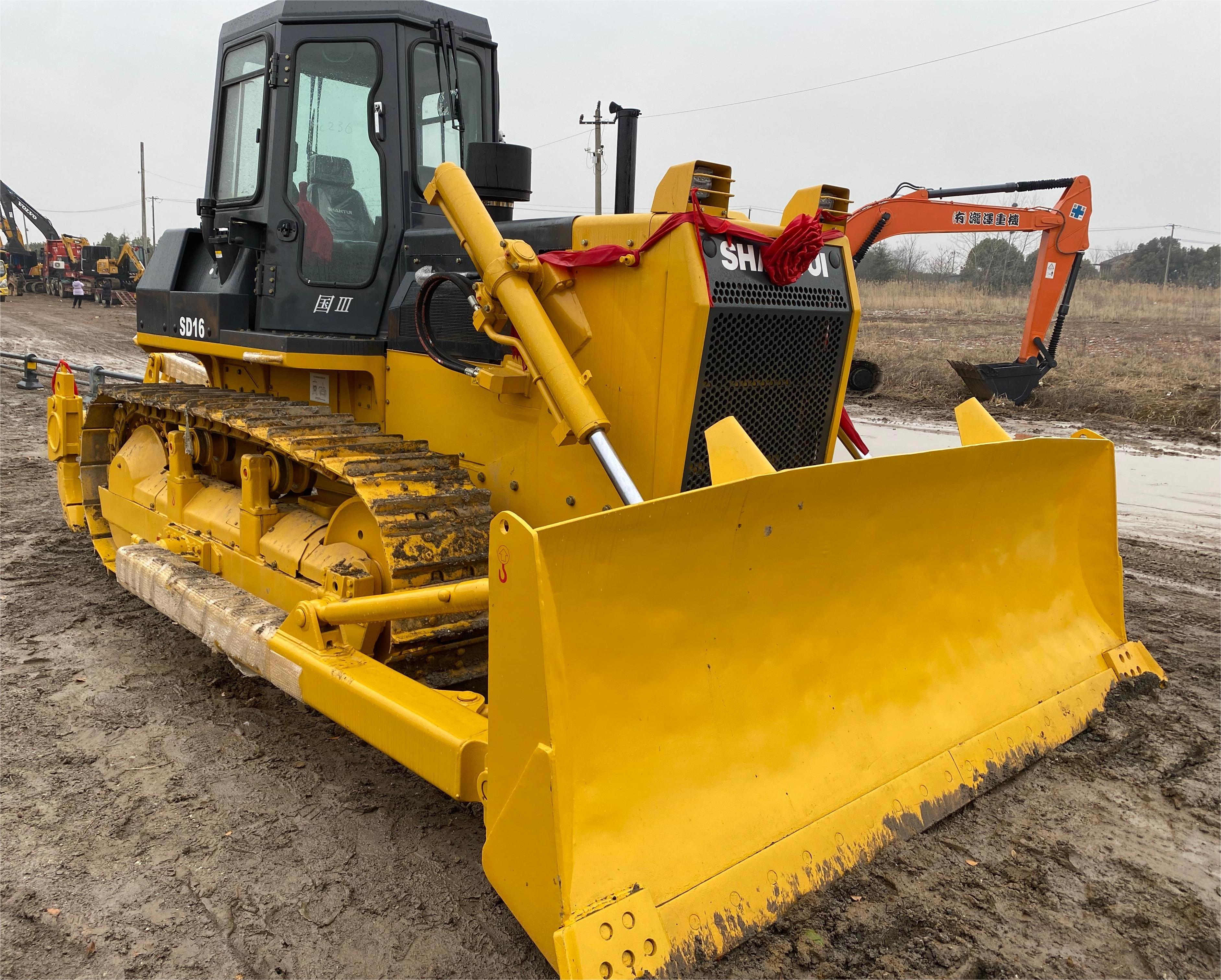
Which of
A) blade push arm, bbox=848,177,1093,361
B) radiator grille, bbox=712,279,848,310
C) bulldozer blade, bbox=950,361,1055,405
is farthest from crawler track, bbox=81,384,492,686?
bulldozer blade, bbox=950,361,1055,405

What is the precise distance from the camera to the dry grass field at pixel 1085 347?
43.6 ft

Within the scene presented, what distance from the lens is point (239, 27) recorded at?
15.4 feet

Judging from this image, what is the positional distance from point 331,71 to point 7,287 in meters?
36.4

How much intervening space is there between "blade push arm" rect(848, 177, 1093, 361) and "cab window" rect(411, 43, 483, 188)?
7.04 metres

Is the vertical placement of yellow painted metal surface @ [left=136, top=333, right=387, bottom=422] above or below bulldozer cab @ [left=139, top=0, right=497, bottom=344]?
below

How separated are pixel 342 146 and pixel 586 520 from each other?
9.49 feet

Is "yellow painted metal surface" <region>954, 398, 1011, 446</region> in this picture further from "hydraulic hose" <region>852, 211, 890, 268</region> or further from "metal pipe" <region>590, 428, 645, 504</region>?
A: "hydraulic hose" <region>852, 211, 890, 268</region>

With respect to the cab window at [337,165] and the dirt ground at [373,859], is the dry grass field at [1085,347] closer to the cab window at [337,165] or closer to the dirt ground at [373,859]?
the dirt ground at [373,859]

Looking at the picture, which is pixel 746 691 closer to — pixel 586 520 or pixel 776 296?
pixel 586 520

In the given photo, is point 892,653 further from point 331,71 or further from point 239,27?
point 239,27

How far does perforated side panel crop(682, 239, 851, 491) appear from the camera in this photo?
125 inches

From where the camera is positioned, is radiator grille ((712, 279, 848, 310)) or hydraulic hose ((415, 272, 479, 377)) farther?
hydraulic hose ((415, 272, 479, 377))

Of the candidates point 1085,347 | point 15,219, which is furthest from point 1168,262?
point 15,219

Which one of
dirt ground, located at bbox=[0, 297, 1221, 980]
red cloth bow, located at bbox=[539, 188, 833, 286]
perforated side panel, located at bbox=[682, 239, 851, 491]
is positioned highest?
red cloth bow, located at bbox=[539, 188, 833, 286]
